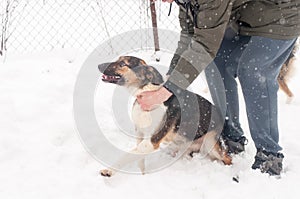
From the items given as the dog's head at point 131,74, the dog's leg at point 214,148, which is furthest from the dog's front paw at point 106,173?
the dog's leg at point 214,148

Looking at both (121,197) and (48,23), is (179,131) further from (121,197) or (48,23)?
(48,23)

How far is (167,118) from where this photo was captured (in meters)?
2.77

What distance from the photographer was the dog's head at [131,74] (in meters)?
2.68

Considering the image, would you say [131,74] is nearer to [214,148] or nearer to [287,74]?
[214,148]

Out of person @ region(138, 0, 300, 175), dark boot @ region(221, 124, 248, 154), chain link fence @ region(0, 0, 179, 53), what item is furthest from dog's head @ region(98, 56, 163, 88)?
chain link fence @ region(0, 0, 179, 53)

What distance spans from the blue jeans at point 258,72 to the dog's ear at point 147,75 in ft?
1.54

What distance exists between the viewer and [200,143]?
292cm

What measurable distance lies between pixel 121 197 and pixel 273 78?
51.8 inches

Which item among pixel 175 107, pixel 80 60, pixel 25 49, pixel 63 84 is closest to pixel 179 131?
pixel 175 107

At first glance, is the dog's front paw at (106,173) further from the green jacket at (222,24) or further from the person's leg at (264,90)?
the person's leg at (264,90)

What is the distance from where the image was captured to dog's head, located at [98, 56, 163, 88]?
8.80ft

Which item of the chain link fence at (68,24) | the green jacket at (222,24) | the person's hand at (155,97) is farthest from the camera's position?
the chain link fence at (68,24)

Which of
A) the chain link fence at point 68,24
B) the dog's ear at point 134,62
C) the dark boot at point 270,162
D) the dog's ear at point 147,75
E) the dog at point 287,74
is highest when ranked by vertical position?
the dog's ear at point 134,62

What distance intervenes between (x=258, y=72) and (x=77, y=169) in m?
1.46
